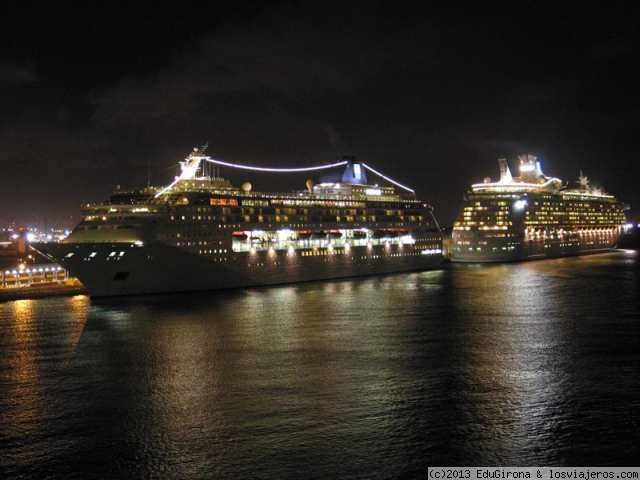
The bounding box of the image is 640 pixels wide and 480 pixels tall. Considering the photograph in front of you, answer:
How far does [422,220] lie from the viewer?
220 ft

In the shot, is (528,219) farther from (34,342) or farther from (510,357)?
(34,342)

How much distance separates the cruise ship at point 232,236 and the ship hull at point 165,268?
67 millimetres

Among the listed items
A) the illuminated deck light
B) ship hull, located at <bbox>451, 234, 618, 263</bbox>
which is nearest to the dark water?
ship hull, located at <bbox>451, 234, 618, 263</bbox>

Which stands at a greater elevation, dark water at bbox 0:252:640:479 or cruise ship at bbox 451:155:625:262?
cruise ship at bbox 451:155:625:262

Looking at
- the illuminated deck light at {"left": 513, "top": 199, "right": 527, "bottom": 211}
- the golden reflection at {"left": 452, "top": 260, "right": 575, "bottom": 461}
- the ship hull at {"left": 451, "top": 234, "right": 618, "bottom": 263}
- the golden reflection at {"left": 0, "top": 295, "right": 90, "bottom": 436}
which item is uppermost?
the illuminated deck light at {"left": 513, "top": 199, "right": 527, "bottom": 211}

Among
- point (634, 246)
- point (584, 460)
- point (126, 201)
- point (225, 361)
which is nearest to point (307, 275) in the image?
point (126, 201)

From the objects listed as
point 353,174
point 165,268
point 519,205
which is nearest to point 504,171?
point 519,205

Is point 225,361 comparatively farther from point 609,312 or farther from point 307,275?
point 307,275

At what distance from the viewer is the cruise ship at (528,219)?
8519 centimetres

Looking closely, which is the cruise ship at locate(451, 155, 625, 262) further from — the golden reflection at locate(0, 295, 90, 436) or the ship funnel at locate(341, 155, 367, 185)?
the golden reflection at locate(0, 295, 90, 436)

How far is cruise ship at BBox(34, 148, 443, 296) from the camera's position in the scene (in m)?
41.0

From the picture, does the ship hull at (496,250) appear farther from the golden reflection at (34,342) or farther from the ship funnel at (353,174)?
the golden reflection at (34,342)

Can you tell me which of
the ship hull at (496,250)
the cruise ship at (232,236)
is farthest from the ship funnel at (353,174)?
the ship hull at (496,250)

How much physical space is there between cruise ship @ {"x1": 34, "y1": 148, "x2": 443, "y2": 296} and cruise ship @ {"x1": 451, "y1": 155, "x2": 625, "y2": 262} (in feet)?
72.6
